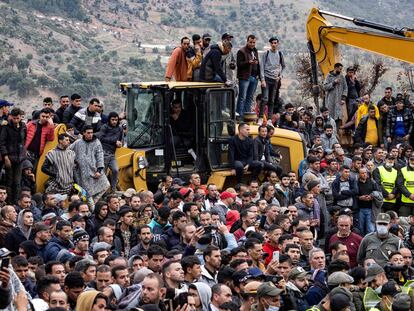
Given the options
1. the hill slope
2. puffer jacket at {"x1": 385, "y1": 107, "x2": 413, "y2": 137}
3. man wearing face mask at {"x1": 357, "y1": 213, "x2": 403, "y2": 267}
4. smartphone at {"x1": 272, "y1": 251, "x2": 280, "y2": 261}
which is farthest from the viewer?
the hill slope

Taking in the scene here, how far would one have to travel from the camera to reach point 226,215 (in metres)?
22.5

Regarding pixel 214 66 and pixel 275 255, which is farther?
pixel 214 66

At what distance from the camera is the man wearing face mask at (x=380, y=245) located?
69.3 feet

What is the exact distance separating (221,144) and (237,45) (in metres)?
62.8

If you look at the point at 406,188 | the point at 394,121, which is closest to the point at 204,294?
the point at 406,188

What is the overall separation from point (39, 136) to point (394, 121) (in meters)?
8.42

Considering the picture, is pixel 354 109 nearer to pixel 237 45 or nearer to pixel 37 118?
pixel 37 118

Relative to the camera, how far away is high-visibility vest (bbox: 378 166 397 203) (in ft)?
84.5

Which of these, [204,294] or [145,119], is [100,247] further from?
[145,119]

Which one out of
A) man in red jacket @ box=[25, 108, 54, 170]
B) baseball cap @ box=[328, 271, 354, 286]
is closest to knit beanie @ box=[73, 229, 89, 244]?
baseball cap @ box=[328, 271, 354, 286]

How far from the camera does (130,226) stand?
68.3 feet

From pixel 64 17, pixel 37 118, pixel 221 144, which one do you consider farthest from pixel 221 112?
pixel 64 17

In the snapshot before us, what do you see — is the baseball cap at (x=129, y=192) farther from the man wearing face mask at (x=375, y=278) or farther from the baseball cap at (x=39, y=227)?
the man wearing face mask at (x=375, y=278)

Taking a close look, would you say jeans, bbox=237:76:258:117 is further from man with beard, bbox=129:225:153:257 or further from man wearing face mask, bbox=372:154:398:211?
man with beard, bbox=129:225:153:257
